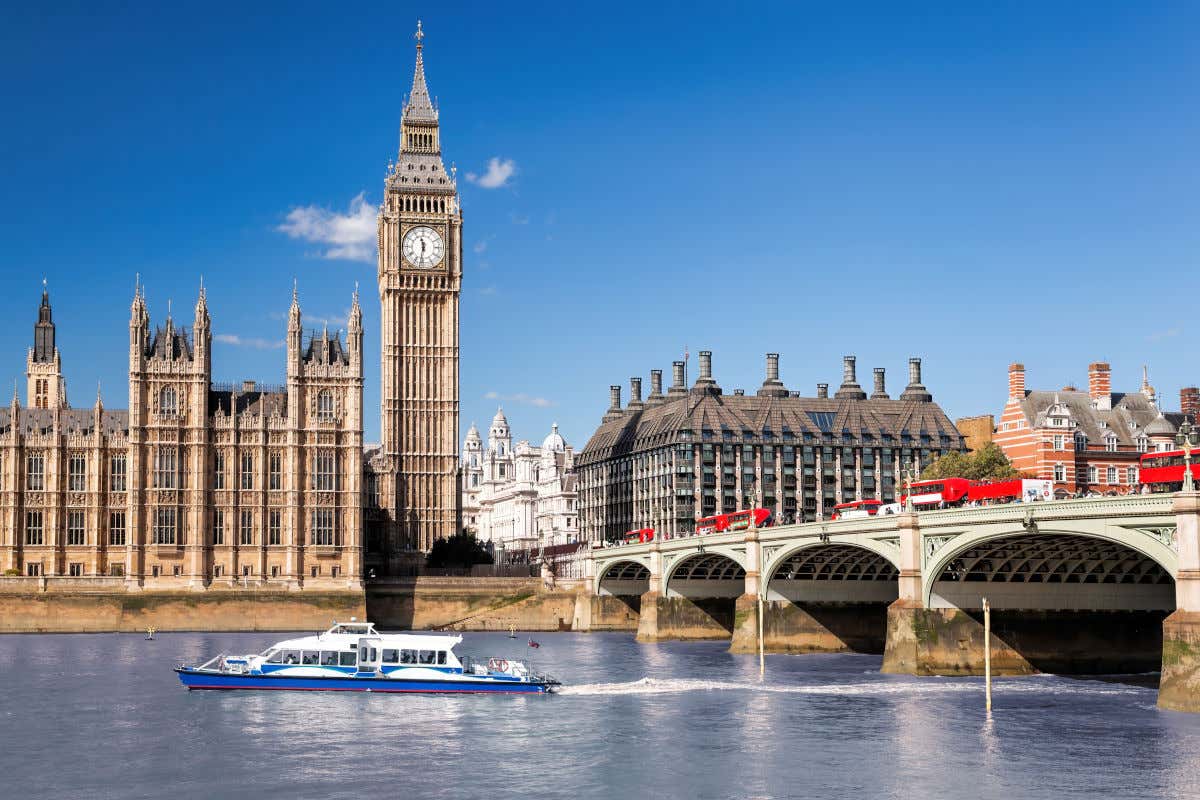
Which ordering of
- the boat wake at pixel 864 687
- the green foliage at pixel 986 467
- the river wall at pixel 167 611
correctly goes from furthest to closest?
the green foliage at pixel 986 467 → the river wall at pixel 167 611 → the boat wake at pixel 864 687

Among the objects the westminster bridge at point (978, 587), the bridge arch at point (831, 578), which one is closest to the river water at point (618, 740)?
the westminster bridge at point (978, 587)

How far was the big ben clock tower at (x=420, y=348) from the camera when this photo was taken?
15550 cm

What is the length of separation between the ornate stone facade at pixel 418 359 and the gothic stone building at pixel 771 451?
25.3m

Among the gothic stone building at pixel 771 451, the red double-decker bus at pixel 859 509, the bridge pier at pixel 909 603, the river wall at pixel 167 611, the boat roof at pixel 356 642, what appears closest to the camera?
the bridge pier at pixel 909 603

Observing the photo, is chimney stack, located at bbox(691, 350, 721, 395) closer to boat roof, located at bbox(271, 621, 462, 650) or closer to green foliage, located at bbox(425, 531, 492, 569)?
green foliage, located at bbox(425, 531, 492, 569)

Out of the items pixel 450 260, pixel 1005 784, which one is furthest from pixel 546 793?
pixel 450 260

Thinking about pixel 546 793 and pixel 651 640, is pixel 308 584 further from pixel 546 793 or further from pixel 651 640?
pixel 546 793

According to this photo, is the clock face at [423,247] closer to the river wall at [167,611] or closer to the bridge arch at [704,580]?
the river wall at [167,611]

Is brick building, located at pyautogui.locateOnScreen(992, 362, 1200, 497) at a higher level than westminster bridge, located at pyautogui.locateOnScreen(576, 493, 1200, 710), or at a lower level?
higher

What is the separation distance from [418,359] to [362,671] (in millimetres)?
83533

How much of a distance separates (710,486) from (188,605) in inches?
2357

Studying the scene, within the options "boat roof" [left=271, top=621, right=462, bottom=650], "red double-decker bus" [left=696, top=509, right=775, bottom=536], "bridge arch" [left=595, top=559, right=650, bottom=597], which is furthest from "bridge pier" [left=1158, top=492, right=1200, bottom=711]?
"bridge arch" [left=595, top=559, right=650, bottom=597]

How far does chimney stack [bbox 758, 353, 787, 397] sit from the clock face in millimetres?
41618

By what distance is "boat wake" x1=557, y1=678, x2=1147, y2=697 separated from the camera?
74.6m
